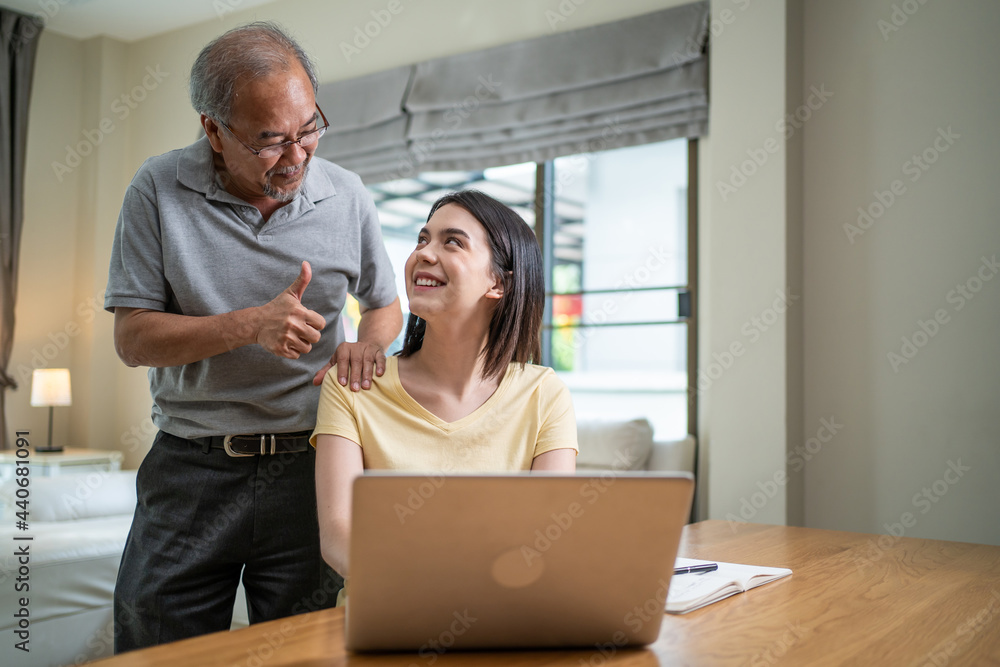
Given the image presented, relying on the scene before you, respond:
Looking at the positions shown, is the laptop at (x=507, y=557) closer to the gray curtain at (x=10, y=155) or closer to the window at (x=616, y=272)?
the window at (x=616, y=272)

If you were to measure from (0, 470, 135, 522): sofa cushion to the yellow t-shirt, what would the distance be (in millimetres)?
2120

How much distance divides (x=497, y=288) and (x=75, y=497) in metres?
2.35

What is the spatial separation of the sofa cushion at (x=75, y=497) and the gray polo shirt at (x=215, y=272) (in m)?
1.83

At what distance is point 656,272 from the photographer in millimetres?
3574

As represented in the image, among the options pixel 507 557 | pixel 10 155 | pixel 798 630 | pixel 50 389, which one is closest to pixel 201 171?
pixel 507 557

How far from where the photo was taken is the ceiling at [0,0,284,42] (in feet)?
15.6

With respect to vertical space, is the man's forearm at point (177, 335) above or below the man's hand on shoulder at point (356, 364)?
above

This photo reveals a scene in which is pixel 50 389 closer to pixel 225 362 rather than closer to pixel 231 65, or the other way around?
pixel 225 362

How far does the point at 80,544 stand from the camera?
252cm

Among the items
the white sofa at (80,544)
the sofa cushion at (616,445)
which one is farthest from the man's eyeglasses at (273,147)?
the sofa cushion at (616,445)

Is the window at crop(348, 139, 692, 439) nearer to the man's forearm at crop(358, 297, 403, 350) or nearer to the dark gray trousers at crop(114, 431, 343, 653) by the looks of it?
the man's forearm at crop(358, 297, 403, 350)

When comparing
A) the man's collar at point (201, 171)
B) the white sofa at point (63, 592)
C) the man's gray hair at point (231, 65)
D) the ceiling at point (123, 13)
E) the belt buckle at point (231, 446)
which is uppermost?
the ceiling at point (123, 13)

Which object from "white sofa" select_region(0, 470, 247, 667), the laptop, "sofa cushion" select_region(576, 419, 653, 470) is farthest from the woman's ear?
"sofa cushion" select_region(576, 419, 653, 470)

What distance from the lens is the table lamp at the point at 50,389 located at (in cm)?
465
